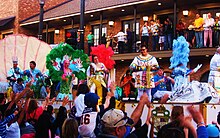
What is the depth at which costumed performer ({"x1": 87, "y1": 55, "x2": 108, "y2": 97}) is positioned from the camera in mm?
13086

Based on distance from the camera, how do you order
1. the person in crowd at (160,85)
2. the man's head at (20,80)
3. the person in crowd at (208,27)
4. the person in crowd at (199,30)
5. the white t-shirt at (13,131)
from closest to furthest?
the white t-shirt at (13,131), the person in crowd at (160,85), the man's head at (20,80), the person in crowd at (208,27), the person in crowd at (199,30)

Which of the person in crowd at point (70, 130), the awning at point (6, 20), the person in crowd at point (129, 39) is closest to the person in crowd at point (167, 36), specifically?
the person in crowd at point (129, 39)

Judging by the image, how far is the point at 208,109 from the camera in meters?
9.52

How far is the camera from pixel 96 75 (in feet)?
43.9

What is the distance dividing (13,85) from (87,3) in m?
18.1

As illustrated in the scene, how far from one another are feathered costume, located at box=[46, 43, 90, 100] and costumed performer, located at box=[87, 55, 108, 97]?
0.18 m

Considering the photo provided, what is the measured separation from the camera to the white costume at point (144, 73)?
12.2 metres

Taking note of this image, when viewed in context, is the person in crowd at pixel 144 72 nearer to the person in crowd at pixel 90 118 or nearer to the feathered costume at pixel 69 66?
the feathered costume at pixel 69 66

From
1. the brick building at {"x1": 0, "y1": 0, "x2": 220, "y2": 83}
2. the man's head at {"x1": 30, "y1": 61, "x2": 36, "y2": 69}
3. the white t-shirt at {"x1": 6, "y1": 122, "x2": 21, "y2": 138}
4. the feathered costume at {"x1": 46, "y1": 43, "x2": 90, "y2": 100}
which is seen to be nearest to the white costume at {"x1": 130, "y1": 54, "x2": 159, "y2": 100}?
the feathered costume at {"x1": 46, "y1": 43, "x2": 90, "y2": 100}

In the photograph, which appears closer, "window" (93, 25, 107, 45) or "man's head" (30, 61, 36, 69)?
"man's head" (30, 61, 36, 69)

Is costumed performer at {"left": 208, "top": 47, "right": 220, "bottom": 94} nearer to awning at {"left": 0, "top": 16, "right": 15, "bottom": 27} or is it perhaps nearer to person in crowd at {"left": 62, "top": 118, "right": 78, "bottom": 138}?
person in crowd at {"left": 62, "top": 118, "right": 78, "bottom": 138}

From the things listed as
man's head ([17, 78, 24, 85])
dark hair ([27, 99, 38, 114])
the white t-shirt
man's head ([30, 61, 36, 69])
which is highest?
man's head ([30, 61, 36, 69])

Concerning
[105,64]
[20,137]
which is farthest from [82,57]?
[20,137]

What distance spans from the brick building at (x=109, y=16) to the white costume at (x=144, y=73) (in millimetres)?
11351
